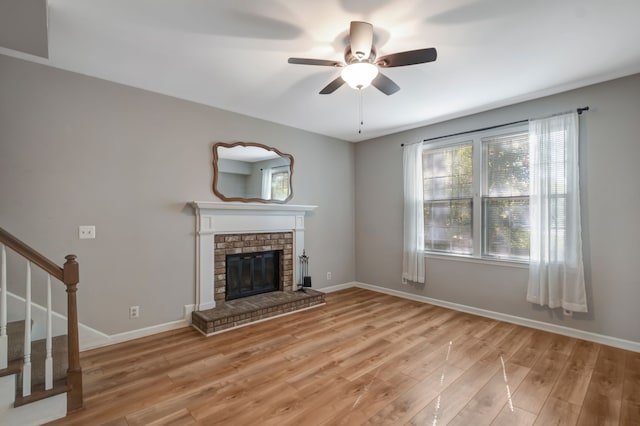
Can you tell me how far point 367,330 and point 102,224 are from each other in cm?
308

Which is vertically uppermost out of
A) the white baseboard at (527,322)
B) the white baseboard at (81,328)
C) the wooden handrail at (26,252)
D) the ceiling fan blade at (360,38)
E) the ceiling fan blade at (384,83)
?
the ceiling fan blade at (360,38)

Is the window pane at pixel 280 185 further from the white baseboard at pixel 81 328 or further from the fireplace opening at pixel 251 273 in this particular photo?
the white baseboard at pixel 81 328

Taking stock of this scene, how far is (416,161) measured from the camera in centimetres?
456

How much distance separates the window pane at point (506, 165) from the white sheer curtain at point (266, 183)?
9.76 feet

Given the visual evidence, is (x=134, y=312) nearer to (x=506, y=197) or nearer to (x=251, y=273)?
(x=251, y=273)

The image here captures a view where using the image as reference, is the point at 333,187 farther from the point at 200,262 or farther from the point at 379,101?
the point at 200,262

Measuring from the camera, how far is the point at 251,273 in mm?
4266

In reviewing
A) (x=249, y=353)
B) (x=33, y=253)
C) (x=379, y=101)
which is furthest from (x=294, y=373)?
(x=379, y=101)

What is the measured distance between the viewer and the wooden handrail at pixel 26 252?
1.85 m

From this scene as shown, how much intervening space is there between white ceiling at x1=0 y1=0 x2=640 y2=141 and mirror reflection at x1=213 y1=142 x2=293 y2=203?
690 mm

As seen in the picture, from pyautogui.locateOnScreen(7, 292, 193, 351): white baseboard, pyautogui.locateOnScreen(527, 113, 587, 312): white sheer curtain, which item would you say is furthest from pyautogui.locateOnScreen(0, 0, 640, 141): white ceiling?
pyautogui.locateOnScreen(7, 292, 193, 351): white baseboard

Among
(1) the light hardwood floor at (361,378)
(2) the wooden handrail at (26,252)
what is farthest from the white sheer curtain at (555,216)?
(2) the wooden handrail at (26,252)

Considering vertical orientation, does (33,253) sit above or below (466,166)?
below

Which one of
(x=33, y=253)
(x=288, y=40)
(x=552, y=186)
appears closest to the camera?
(x=33, y=253)
